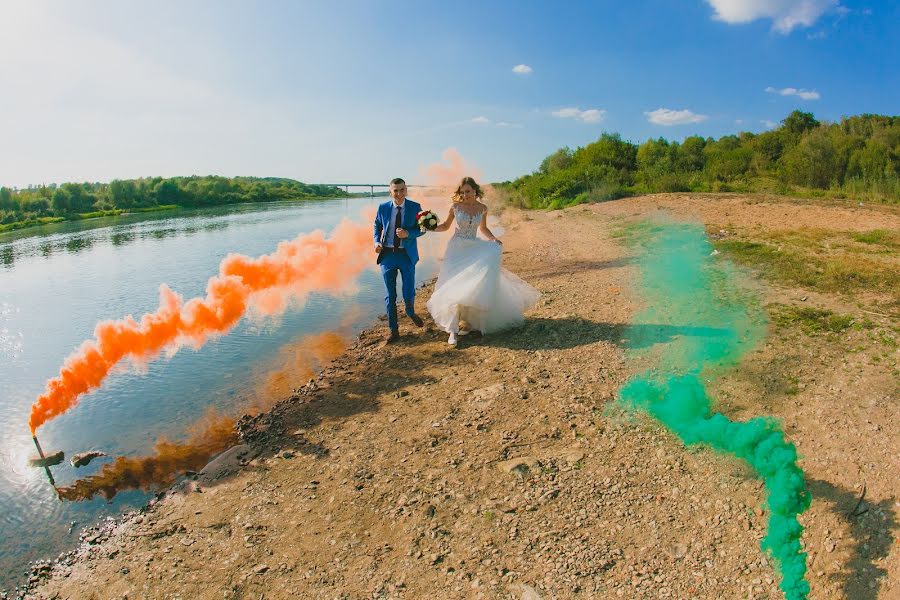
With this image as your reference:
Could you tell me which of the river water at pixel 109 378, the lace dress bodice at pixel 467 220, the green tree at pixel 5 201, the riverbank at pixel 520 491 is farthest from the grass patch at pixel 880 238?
the green tree at pixel 5 201

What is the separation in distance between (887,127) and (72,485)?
44.1 metres

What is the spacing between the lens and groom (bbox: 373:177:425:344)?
9.44 m

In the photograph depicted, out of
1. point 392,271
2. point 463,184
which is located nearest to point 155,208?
point 392,271

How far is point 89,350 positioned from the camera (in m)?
9.87

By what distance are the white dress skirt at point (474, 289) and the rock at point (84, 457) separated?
5456 millimetres

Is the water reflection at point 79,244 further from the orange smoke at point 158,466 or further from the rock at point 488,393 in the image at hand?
the rock at point 488,393

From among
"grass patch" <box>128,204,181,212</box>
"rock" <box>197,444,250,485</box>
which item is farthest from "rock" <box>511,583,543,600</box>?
"grass patch" <box>128,204,181,212</box>

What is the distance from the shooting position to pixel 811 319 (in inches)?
333

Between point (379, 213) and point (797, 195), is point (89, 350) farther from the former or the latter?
point (797, 195)

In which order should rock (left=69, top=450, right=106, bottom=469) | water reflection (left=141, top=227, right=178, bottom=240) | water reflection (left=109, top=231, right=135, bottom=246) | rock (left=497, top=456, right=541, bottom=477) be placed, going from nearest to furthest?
rock (left=497, top=456, right=541, bottom=477) → rock (left=69, top=450, right=106, bottom=469) → water reflection (left=109, top=231, right=135, bottom=246) → water reflection (left=141, top=227, right=178, bottom=240)

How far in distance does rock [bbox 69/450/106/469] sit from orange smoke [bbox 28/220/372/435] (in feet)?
3.61

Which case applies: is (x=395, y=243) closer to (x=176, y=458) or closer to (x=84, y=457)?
(x=176, y=458)

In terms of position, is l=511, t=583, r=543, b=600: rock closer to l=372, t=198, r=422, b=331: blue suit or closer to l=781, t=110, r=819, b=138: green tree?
l=372, t=198, r=422, b=331: blue suit

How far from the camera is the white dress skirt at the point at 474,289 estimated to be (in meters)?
8.89
